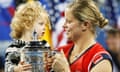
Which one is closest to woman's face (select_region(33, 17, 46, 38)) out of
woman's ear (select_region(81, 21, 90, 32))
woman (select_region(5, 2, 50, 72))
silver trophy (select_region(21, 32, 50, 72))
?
woman (select_region(5, 2, 50, 72))

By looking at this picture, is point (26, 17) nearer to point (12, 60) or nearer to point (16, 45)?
point (16, 45)

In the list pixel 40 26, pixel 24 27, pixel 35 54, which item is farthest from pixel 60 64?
pixel 24 27

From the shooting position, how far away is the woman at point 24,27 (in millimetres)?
6102

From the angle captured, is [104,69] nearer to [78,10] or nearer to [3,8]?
[78,10]

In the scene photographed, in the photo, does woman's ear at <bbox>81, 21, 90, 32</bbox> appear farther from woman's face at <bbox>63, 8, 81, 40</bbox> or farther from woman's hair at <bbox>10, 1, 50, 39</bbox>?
woman's hair at <bbox>10, 1, 50, 39</bbox>

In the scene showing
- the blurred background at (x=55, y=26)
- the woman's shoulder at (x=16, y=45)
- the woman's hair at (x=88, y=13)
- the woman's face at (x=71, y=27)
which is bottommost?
the blurred background at (x=55, y=26)

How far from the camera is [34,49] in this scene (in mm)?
5926

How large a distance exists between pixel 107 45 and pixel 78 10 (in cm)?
523

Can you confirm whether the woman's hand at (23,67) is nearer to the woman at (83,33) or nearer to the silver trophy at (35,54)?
the silver trophy at (35,54)

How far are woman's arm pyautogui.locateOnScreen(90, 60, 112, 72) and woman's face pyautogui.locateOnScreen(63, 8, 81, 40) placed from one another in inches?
13.6

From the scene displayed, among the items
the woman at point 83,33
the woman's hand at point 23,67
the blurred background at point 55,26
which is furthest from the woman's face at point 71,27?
the blurred background at point 55,26

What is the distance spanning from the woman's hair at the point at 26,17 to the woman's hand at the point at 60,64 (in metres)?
0.53

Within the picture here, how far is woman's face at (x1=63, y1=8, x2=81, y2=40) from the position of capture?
6.33 m

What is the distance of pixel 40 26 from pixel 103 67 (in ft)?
2.27
